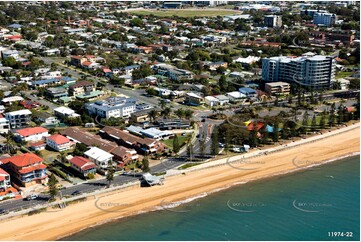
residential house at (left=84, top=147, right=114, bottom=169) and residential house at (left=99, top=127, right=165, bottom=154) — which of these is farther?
residential house at (left=99, top=127, right=165, bottom=154)

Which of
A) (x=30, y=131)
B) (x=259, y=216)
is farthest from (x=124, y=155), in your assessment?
(x=259, y=216)

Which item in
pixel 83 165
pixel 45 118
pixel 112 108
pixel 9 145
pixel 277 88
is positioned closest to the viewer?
pixel 83 165

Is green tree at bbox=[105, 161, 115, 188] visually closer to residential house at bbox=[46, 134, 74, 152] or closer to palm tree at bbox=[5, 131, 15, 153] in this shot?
residential house at bbox=[46, 134, 74, 152]

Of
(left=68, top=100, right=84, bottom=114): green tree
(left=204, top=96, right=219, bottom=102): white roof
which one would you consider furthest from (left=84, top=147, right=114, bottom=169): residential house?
(left=204, top=96, right=219, bottom=102): white roof

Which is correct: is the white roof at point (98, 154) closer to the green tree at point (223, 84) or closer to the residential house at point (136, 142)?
the residential house at point (136, 142)

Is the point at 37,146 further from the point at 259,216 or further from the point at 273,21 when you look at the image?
the point at 273,21

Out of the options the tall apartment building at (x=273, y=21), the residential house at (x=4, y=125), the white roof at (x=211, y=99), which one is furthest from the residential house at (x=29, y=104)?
the tall apartment building at (x=273, y=21)

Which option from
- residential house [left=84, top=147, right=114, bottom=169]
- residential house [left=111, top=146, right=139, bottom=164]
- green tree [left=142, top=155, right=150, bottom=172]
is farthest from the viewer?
residential house [left=111, top=146, right=139, bottom=164]
